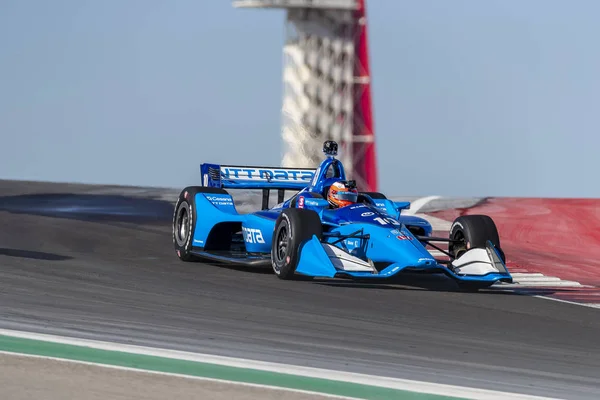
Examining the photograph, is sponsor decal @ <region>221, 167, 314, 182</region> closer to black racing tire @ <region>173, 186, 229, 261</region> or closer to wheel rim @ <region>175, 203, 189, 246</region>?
black racing tire @ <region>173, 186, 229, 261</region>

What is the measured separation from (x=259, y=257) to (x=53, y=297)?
3325 mm

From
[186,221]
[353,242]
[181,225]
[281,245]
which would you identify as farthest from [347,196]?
[181,225]

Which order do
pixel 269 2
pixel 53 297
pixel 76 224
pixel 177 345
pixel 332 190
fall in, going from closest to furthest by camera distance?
pixel 177 345 → pixel 53 297 → pixel 332 190 → pixel 76 224 → pixel 269 2

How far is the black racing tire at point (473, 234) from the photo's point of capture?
39.1ft

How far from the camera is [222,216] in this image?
43.2 feet

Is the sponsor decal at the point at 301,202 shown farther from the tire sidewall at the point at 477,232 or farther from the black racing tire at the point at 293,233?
the tire sidewall at the point at 477,232

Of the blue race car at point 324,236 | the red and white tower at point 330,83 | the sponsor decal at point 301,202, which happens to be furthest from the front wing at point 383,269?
the red and white tower at point 330,83

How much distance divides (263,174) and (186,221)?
1.11m

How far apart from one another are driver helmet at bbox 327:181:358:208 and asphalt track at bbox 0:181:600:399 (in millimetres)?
951

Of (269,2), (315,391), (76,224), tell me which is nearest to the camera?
(315,391)

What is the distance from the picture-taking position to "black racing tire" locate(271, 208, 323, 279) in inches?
442

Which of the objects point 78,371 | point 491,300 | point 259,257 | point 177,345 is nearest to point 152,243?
point 259,257

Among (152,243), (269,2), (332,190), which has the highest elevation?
(269,2)

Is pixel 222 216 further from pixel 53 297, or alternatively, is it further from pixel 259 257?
pixel 53 297
